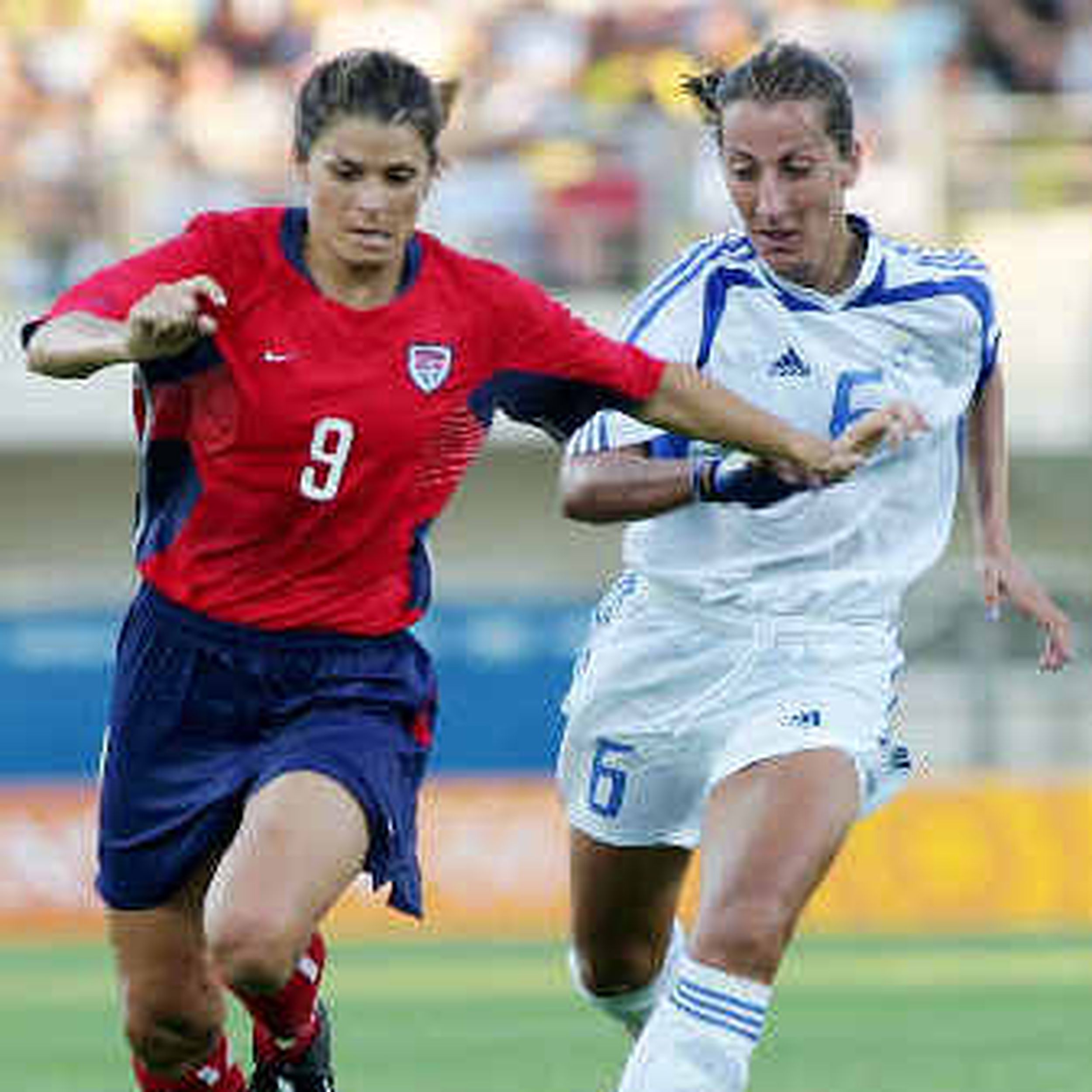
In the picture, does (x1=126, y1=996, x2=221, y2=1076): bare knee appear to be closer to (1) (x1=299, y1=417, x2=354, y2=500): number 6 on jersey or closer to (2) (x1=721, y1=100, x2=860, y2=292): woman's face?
(1) (x1=299, y1=417, x2=354, y2=500): number 6 on jersey

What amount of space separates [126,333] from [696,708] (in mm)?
1755

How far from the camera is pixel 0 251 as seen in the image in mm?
18047

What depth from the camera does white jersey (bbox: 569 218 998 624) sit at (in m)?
6.89

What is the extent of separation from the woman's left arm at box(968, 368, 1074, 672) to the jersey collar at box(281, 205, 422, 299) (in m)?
1.54

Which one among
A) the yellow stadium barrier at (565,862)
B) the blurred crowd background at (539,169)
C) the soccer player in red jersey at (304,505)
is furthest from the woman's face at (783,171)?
the blurred crowd background at (539,169)

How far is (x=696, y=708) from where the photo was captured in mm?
6984

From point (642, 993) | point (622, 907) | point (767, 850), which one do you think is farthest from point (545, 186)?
point (767, 850)

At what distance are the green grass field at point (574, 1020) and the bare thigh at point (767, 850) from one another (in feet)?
8.21

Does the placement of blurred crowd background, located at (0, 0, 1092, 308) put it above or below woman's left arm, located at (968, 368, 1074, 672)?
above

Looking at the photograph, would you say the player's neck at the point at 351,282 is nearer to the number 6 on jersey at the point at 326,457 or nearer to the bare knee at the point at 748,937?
the number 6 on jersey at the point at 326,457

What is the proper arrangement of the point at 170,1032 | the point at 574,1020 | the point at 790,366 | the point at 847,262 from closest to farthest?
the point at 170,1032, the point at 790,366, the point at 847,262, the point at 574,1020

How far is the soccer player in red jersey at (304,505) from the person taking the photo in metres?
6.21

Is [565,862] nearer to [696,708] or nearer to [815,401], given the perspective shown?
[696,708]

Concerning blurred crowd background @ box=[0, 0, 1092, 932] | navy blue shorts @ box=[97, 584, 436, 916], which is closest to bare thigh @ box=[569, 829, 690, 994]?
navy blue shorts @ box=[97, 584, 436, 916]
